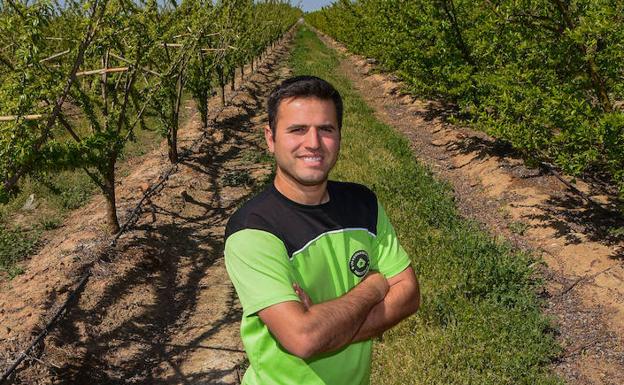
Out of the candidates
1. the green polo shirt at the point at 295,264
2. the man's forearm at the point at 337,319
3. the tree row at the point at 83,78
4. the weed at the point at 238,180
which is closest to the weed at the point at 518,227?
the weed at the point at 238,180

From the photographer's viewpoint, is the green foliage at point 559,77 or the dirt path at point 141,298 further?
the green foliage at point 559,77

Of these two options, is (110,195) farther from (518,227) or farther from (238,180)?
(518,227)

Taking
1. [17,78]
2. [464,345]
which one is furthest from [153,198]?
[464,345]

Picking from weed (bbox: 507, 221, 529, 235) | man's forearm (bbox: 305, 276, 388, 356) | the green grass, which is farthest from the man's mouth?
weed (bbox: 507, 221, 529, 235)

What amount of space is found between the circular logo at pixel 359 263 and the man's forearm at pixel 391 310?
7.4 inches

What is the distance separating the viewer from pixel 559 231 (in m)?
7.25

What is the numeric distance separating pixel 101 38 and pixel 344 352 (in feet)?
19.4

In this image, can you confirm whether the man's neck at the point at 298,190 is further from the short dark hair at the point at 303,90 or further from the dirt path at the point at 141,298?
the dirt path at the point at 141,298

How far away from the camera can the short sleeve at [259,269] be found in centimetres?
188

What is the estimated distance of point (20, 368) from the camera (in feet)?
15.5

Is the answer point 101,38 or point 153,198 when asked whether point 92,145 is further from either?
point 153,198

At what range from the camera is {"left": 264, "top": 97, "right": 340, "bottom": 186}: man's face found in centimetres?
202

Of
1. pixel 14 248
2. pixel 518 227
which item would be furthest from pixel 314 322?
pixel 14 248

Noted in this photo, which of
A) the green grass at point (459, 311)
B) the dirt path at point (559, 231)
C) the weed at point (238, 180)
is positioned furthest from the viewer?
the weed at point (238, 180)
